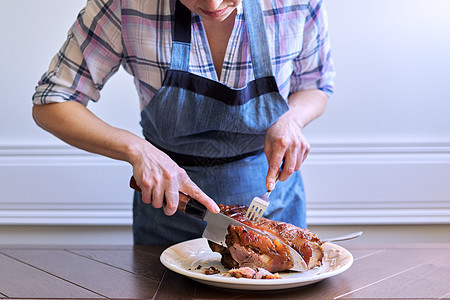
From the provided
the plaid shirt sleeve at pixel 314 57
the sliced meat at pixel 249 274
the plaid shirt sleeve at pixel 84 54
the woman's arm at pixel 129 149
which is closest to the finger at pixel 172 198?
the woman's arm at pixel 129 149

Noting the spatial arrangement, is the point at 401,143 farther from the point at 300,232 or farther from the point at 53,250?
the point at 53,250

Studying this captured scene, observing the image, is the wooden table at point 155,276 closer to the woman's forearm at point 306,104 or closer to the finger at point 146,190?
the finger at point 146,190

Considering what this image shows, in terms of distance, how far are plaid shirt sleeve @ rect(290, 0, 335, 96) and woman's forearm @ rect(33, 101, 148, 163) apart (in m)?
0.65

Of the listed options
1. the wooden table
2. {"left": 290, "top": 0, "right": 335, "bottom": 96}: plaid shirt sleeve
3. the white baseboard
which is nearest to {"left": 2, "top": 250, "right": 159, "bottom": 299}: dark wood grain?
the wooden table

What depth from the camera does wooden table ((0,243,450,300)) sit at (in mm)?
1185

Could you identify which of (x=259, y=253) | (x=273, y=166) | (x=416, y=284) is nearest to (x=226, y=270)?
(x=259, y=253)

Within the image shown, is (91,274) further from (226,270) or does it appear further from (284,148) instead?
(284,148)

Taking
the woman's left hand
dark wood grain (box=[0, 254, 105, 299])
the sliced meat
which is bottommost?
dark wood grain (box=[0, 254, 105, 299])

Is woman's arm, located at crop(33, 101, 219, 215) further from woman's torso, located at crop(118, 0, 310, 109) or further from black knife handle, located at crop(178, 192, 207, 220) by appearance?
woman's torso, located at crop(118, 0, 310, 109)

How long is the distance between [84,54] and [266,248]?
0.76m

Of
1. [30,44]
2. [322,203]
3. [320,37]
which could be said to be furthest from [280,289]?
[30,44]

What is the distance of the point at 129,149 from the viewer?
1.41 metres

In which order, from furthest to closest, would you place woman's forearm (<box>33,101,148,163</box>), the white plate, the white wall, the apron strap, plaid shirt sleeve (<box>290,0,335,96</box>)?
1. the white wall
2. plaid shirt sleeve (<box>290,0,335,96</box>)
3. the apron strap
4. woman's forearm (<box>33,101,148,163</box>)
5. the white plate

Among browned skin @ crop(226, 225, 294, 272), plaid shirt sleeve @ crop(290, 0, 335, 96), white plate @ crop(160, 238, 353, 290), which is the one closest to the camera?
white plate @ crop(160, 238, 353, 290)
